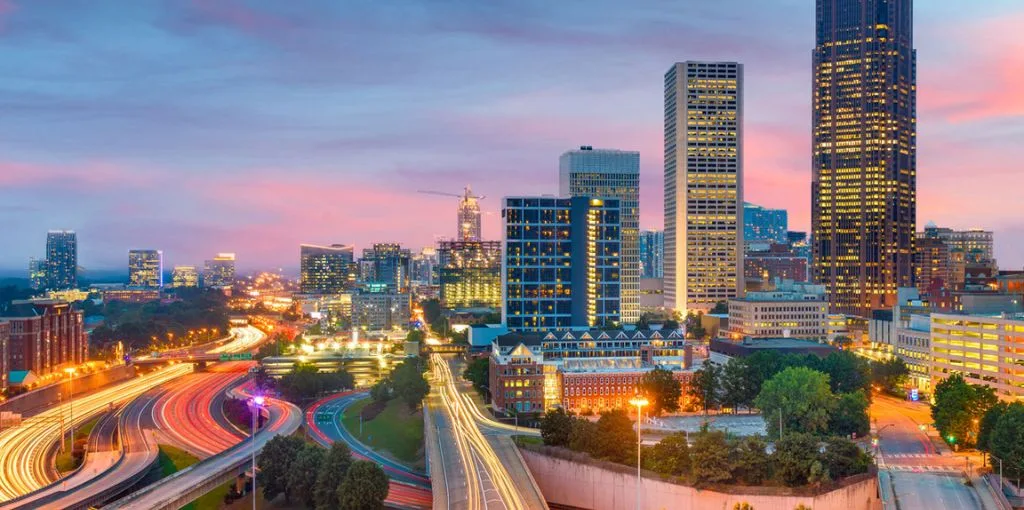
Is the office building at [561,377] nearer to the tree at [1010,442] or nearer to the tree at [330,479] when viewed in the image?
the tree at [330,479]

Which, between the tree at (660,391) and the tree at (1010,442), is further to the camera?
the tree at (660,391)

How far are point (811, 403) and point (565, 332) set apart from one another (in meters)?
44.8

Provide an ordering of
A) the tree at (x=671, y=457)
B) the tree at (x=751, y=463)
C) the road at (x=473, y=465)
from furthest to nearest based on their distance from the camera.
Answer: the tree at (x=671, y=457) < the tree at (x=751, y=463) < the road at (x=473, y=465)

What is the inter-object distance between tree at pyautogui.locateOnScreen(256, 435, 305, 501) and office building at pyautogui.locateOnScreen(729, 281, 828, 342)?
117819 mm

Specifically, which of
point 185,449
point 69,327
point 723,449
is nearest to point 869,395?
point 723,449

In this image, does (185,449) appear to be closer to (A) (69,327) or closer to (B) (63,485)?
(B) (63,485)

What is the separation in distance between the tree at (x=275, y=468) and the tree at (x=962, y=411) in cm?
7175

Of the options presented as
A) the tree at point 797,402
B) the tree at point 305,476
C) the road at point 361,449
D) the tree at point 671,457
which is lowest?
the road at point 361,449

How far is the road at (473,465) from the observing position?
7325 centimetres

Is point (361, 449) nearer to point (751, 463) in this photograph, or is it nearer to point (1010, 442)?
point (751, 463)

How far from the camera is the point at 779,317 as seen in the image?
181 m

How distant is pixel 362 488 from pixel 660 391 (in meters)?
50.8

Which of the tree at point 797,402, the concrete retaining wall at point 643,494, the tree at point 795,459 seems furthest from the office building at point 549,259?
the tree at point 795,459

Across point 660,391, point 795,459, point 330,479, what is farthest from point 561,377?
point 330,479
